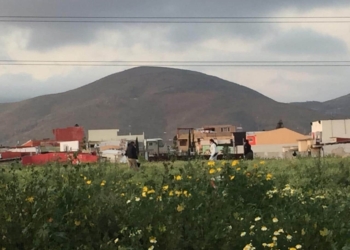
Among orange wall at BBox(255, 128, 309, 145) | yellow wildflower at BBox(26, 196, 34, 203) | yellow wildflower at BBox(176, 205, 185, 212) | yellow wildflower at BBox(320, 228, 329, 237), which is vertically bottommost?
yellow wildflower at BBox(320, 228, 329, 237)

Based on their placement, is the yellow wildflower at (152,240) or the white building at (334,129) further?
the white building at (334,129)

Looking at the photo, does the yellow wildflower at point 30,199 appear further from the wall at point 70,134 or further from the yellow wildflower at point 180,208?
the wall at point 70,134

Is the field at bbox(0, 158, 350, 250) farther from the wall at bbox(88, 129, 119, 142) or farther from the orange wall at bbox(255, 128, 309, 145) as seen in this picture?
the wall at bbox(88, 129, 119, 142)

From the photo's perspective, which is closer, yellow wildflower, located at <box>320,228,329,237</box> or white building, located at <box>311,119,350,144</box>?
yellow wildflower, located at <box>320,228,329,237</box>

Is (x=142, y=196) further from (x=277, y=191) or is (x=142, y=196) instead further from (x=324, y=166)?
(x=324, y=166)

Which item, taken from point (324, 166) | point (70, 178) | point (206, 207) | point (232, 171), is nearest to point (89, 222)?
point (206, 207)

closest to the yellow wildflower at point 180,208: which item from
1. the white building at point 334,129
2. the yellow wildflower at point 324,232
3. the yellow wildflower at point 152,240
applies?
the yellow wildflower at point 152,240

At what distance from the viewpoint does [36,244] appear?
5574 mm

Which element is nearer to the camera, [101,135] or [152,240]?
[152,240]

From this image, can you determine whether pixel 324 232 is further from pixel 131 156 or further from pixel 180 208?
pixel 131 156

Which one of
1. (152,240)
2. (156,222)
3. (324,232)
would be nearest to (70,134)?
(156,222)

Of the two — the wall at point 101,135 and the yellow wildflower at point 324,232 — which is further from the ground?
the wall at point 101,135

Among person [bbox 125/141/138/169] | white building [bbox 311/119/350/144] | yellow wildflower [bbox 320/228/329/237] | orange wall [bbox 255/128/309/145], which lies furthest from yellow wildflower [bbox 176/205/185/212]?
white building [bbox 311/119/350/144]

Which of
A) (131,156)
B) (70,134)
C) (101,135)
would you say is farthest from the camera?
(101,135)
